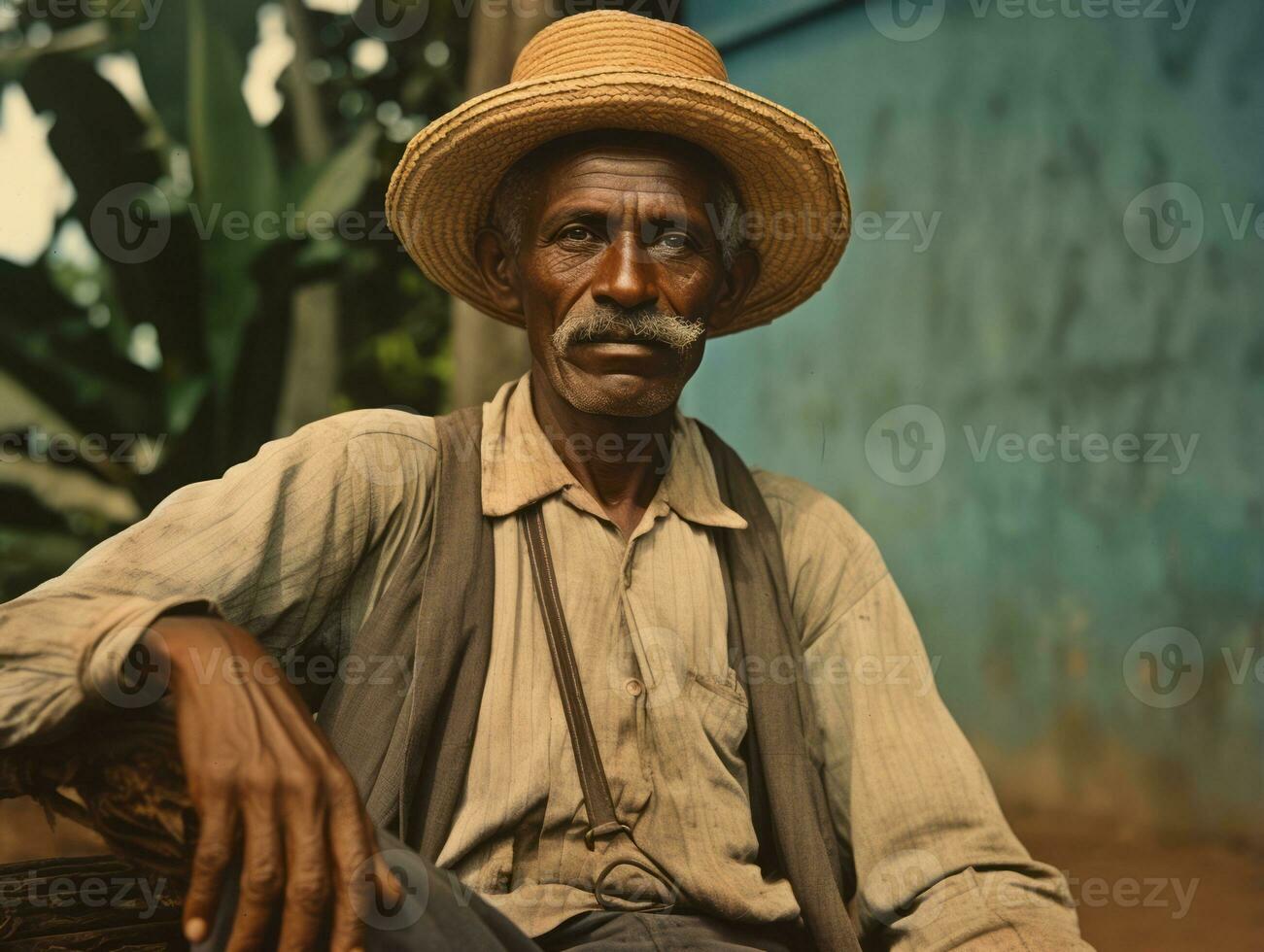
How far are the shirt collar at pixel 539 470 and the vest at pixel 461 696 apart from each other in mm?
29

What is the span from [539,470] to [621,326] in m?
0.29

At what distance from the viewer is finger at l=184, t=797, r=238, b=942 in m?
1.37

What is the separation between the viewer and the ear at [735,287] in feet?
8.60

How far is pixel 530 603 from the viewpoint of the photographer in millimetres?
2174

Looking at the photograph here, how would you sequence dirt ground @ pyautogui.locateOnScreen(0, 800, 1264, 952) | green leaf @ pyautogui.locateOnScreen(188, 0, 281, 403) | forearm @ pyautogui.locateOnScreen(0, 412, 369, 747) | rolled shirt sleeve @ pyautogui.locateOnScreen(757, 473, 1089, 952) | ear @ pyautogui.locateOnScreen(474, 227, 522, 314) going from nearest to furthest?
1. forearm @ pyautogui.locateOnScreen(0, 412, 369, 747)
2. rolled shirt sleeve @ pyautogui.locateOnScreen(757, 473, 1089, 952)
3. ear @ pyautogui.locateOnScreen(474, 227, 522, 314)
4. dirt ground @ pyautogui.locateOnScreen(0, 800, 1264, 952)
5. green leaf @ pyautogui.locateOnScreen(188, 0, 281, 403)

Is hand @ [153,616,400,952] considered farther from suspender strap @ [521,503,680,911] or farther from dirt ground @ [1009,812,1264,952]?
dirt ground @ [1009,812,1264,952]

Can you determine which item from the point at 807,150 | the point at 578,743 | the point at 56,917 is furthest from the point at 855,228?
the point at 56,917

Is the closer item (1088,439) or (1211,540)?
→ (1211,540)

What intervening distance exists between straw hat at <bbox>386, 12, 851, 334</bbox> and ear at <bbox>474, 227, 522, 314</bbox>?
0.04 m

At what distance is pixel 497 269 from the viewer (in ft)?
8.46

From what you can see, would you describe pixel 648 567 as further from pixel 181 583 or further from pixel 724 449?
pixel 181 583

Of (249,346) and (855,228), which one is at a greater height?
(855,228)

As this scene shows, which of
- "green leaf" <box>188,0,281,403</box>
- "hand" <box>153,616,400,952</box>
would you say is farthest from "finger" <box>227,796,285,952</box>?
"green leaf" <box>188,0,281,403</box>

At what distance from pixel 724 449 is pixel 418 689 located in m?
0.84
